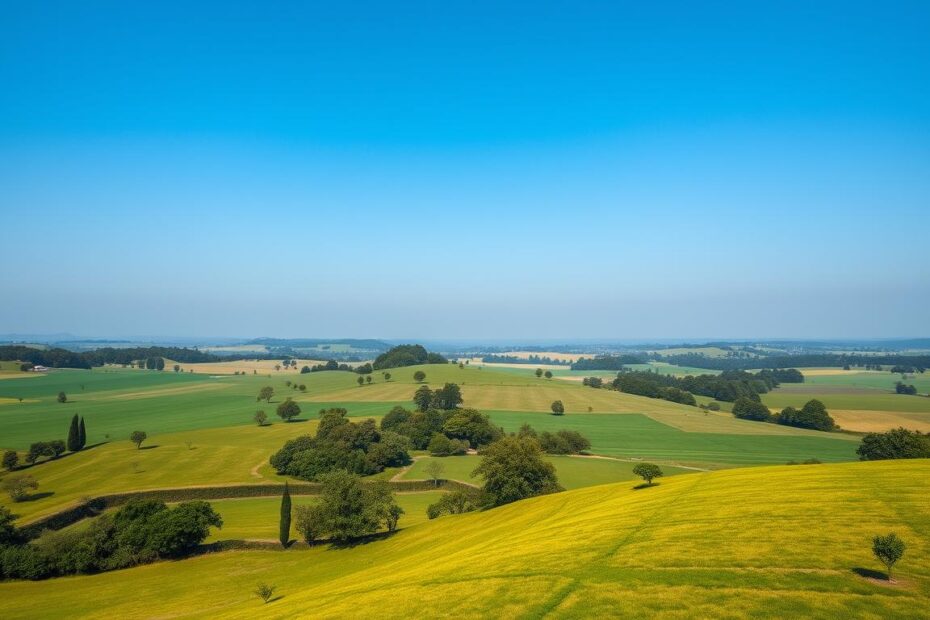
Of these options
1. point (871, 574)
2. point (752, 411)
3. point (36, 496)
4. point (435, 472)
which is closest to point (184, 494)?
point (36, 496)

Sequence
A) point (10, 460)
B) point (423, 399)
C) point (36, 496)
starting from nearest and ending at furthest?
point (36, 496) < point (10, 460) < point (423, 399)

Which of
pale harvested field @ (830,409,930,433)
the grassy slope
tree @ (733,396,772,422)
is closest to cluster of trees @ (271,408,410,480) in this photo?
the grassy slope

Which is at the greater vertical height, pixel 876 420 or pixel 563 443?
pixel 876 420

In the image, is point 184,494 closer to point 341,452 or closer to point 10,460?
point 341,452

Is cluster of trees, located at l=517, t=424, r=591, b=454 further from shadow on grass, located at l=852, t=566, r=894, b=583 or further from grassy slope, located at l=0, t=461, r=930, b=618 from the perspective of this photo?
shadow on grass, located at l=852, t=566, r=894, b=583

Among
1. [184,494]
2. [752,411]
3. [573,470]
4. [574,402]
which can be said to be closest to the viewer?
[184,494]

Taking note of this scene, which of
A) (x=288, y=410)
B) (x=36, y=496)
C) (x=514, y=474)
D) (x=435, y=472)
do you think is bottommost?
(x=36, y=496)
